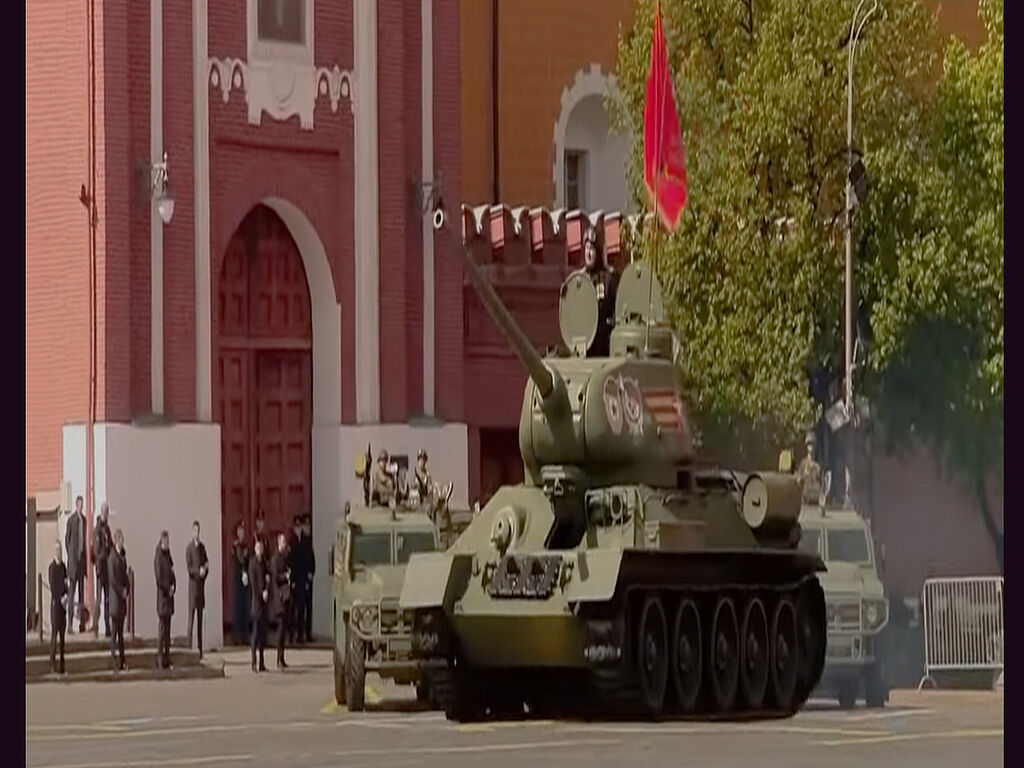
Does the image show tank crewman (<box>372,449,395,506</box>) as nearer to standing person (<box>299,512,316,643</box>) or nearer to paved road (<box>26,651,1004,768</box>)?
paved road (<box>26,651,1004,768</box>)

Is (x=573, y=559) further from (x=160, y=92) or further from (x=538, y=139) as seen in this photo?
(x=538, y=139)

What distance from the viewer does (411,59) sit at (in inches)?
1613

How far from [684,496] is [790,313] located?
1255 centimetres

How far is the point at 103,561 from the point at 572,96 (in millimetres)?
11516

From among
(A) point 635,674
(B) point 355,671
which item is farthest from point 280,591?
(A) point 635,674

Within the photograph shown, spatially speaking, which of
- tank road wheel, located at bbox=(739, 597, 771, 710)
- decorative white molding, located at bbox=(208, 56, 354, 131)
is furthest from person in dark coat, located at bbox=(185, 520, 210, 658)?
tank road wheel, located at bbox=(739, 597, 771, 710)

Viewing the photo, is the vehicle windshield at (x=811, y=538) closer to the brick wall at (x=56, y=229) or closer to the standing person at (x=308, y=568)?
the standing person at (x=308, y=568)

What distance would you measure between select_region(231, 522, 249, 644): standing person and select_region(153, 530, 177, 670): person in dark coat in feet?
4.22

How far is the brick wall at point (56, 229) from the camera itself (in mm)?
36625

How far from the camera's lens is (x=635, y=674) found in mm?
22438

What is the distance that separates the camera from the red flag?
35750 mm

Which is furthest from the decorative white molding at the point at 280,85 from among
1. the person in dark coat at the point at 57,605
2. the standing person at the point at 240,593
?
the person in dark coat at the point at 57,605

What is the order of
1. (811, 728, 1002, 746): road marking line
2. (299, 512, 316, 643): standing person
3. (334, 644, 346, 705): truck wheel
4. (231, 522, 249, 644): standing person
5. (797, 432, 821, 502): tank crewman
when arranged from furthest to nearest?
(299, 512, 316, 643): standing person < (231, 522, 249, 644): standing person < (797, 432, 821, 502): tank crewman < (334, 644, 346, 705): truck wheel < (811, 728, 1002, 746): road marking line

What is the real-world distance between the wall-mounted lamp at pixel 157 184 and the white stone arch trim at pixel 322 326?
9.50ft
